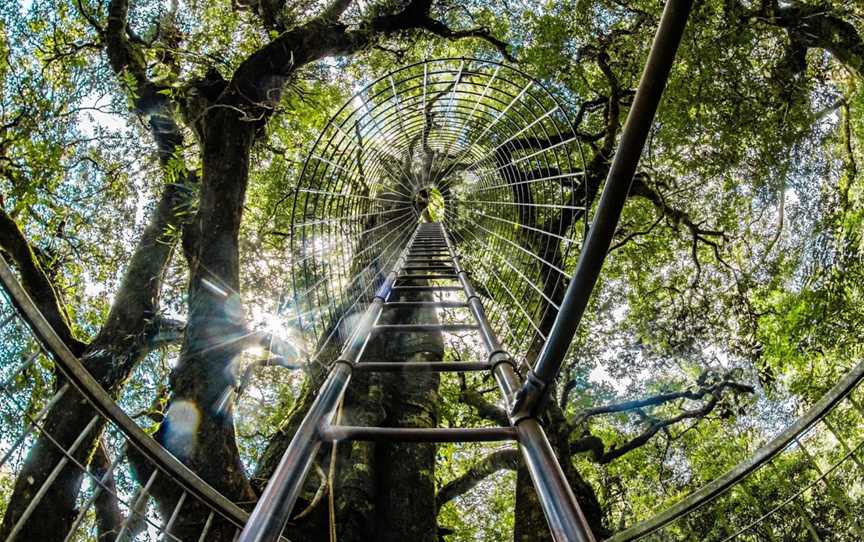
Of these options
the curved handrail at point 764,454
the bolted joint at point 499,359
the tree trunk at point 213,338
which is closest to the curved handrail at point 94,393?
the tree trunk at point 213,338

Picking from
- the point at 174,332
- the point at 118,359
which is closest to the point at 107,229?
the point at 174,332

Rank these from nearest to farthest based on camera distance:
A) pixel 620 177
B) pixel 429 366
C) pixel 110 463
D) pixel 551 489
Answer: pixel 620 177 < pixel 551 489 < pixel 429 366 < pixel 110 463

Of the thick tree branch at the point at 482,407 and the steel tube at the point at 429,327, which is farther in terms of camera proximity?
the thick tree branch at the point at 482,407

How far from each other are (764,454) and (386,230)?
541 cm

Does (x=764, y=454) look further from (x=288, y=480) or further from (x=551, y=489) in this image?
(x=288, y=480)

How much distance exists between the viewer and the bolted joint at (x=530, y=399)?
1.23m

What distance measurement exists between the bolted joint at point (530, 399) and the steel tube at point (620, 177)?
6 cm

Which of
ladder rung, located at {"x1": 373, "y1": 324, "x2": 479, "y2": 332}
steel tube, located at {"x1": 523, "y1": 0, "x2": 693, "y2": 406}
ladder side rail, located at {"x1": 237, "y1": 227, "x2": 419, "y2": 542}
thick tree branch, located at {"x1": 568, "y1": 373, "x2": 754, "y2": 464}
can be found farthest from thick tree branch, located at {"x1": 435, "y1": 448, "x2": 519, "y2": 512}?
steel tube, located at {"x1": 523, "y1": 0, "x2": 693, "y2": 406}

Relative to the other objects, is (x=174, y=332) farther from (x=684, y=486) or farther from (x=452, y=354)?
(x=684, y=486)

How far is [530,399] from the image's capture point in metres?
1.28

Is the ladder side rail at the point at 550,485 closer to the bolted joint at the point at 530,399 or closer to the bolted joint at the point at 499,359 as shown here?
the bolted joint at the point at 530,399

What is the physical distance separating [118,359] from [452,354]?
5287 mm

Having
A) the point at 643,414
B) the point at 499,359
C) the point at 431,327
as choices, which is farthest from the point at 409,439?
the point at 643,414

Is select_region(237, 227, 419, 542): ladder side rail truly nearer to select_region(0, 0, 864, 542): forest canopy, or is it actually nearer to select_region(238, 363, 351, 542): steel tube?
select_region(238, 363, 351, 542): steel tube
